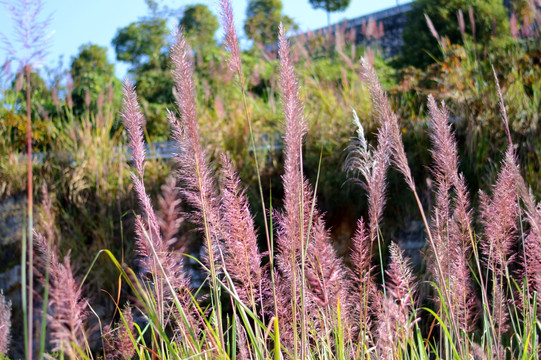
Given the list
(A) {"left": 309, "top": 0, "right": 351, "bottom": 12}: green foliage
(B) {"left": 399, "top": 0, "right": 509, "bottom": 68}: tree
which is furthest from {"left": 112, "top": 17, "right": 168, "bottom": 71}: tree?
(A) {"left": 309, "top": 0, "right": 351, "bottom": 12}: green foliage

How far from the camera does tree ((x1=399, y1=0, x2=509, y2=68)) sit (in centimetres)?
846

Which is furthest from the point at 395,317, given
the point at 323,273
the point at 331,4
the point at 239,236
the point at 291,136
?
the point at 331,4

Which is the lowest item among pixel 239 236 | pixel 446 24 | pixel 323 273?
pixel 323 273

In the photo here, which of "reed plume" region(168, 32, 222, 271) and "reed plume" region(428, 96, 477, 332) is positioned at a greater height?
"reed plume" region(168, 32, 222, 271)

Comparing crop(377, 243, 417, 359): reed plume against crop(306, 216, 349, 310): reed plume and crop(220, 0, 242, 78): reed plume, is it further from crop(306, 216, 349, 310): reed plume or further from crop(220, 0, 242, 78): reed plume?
crop(220, 0, 242, 78): reed plume

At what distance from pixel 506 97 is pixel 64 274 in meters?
3.99

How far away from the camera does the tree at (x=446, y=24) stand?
8461 mm

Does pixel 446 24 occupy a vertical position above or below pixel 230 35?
above

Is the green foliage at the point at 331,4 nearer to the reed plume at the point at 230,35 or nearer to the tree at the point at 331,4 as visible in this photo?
the tree at the point at 331,4

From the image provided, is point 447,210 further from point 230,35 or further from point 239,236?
point 230,35

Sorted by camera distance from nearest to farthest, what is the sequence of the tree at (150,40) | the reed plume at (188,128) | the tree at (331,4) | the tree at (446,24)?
the reed plume at (188,128), the tree at (446,24), the tree at (150,40), the tree at (331,4)

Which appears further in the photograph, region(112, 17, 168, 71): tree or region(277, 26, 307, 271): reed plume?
region(112, 17, 168, 71): tree

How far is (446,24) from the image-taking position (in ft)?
28.2

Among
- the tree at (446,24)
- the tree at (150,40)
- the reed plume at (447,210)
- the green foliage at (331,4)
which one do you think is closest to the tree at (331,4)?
the green foliage at (331,4)
